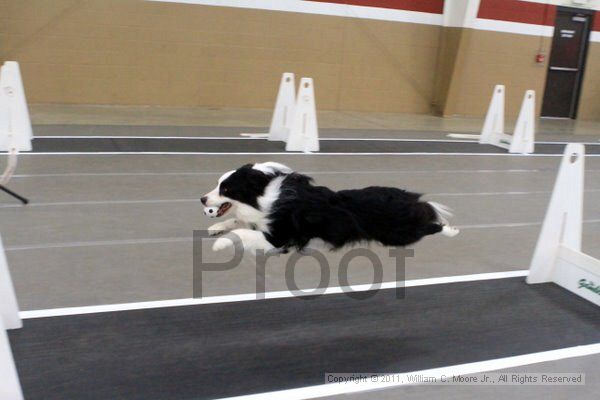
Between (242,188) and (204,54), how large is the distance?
8.53 m

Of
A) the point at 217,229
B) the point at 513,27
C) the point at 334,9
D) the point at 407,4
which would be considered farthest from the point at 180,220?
the point at 513,27

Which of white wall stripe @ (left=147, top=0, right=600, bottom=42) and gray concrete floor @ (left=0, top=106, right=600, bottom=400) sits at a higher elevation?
white wall stripe @ (left=147, top=0, right=600, bottom=42)

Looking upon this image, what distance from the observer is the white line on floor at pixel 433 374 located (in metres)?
2.57

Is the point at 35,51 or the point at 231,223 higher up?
the point at 35,51

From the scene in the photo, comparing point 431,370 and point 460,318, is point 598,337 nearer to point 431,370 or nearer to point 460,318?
point 460,318

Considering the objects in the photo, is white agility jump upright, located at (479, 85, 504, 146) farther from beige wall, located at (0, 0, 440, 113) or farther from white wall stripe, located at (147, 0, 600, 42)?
white wall stripe, located at (147, 0, 600, 42)

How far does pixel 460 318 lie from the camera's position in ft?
11.3

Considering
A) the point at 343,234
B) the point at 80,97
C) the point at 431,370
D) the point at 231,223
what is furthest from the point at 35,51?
the point at 431,370

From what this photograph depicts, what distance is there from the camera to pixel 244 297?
357cm

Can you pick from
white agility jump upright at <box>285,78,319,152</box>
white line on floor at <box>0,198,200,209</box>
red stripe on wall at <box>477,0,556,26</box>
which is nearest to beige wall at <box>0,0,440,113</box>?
red stripe on wall at <box>477,0,556,26</box>

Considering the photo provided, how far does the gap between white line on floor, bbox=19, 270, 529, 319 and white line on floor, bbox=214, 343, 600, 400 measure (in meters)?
0.99

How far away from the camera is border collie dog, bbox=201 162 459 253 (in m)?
3.41

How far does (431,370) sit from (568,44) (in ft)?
47.3

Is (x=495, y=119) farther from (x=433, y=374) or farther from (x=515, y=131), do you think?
(x=433, y=374)
